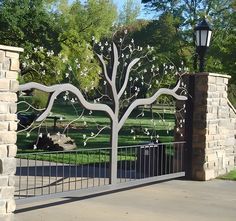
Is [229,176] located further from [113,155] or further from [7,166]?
[7,166]

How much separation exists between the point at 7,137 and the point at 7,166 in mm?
368

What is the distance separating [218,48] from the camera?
25.1 m

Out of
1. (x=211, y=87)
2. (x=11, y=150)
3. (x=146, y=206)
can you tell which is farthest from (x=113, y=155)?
(x=211, y=87)

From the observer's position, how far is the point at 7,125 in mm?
6742

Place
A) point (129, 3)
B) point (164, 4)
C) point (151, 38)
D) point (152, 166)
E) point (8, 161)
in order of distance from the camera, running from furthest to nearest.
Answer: point (129, 3)
point (164, 4)
point (151, 38)
point (152, 166)
point (8, 161)

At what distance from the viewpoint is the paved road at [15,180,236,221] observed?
7656 millimetres

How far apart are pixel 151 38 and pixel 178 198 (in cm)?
2211

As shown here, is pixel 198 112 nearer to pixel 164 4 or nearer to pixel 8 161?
pixel 8 161

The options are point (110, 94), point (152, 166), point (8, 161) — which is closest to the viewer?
point (8, 161)

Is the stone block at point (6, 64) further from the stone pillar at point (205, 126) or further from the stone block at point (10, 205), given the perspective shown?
the stone pillar at point (205, 126)

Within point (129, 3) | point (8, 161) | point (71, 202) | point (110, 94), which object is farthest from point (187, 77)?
point (129, 3)

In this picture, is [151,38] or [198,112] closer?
[198,112]

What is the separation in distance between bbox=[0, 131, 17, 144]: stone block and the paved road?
117cm

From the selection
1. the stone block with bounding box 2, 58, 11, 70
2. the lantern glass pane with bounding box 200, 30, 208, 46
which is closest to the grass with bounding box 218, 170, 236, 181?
the lantern glass pane with bounding box 200, 30, 208, 46
